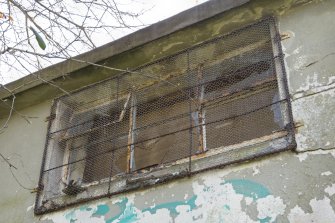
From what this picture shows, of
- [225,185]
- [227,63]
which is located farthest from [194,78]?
[225,185]

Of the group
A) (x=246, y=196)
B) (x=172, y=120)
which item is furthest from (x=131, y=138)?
(x=246, y=196)

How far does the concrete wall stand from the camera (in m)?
3.22

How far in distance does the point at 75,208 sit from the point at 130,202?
60cm

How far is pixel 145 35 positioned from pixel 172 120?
2.95ft

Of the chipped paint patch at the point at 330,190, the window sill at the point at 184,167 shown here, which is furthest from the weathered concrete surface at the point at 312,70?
the chipped paint patch at the point at 330,190

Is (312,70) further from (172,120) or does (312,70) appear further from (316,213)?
(172,120)

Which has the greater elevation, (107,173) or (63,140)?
(63,140)

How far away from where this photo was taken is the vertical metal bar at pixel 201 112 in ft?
13.4

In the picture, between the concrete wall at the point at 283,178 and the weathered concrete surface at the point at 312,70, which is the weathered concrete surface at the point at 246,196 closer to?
the concrete wall at the point at 283,178

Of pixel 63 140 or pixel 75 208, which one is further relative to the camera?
pixel 63 140

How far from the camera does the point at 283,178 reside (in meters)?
3.35

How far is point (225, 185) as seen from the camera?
3.56 m

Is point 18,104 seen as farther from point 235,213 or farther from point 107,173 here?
point 235,213

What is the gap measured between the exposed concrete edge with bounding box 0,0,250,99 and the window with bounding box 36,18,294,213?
0.88ft
